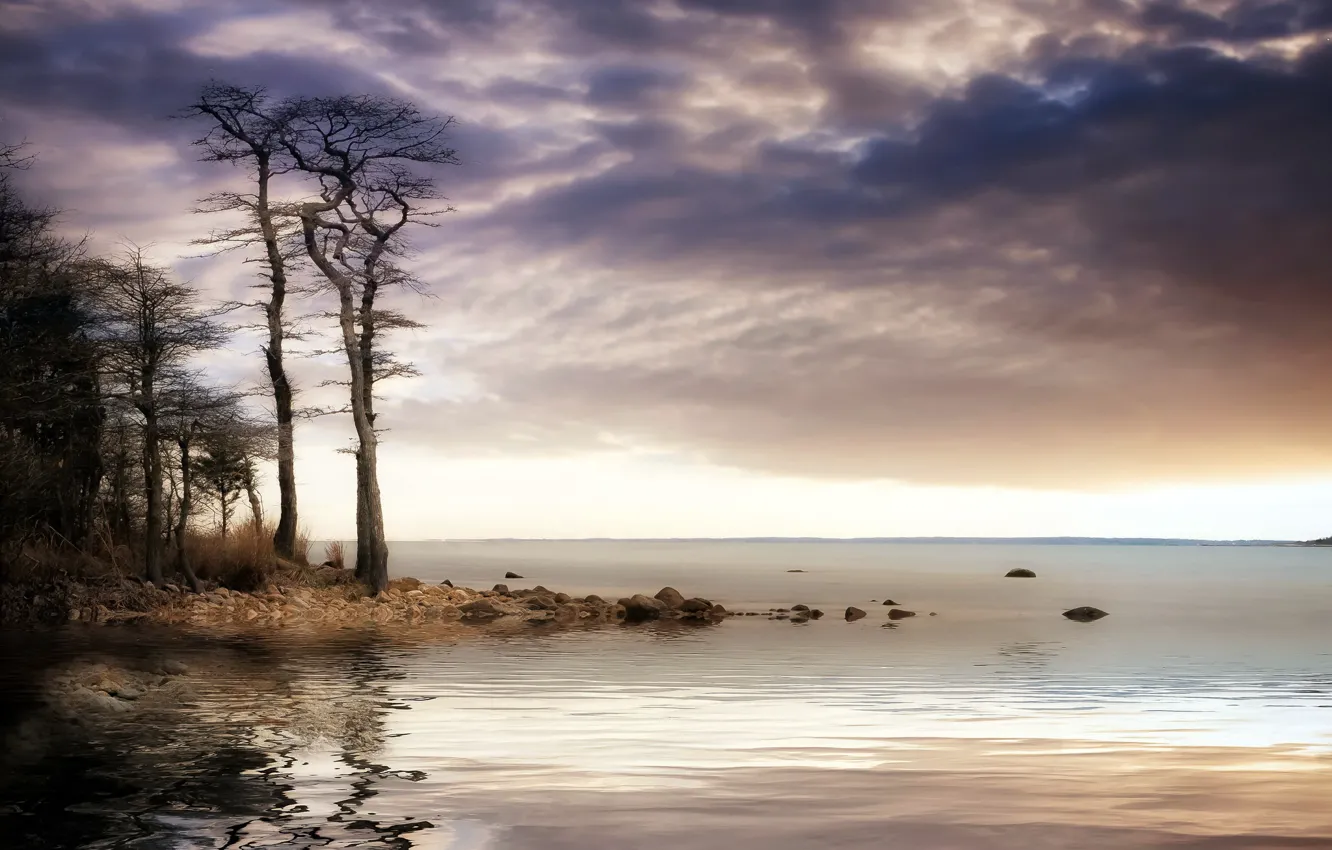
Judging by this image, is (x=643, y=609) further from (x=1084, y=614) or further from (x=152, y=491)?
(x=1084, y=614)

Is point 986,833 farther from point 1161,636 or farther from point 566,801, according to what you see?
point 1161,636

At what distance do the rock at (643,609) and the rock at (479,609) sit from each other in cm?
429

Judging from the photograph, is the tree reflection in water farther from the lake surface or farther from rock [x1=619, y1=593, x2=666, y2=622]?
rock [x1=619, y1=593, x2=666, y2=622]

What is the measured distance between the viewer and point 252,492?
4022 centimetres

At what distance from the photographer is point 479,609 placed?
120 feet

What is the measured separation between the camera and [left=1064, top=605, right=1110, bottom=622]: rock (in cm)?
4175

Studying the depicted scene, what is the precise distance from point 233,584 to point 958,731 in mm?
27723

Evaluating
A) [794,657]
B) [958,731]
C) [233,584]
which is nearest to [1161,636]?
[794,657]

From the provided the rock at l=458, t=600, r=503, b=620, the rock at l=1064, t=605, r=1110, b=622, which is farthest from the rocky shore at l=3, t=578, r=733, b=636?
the rock at l=1064, t=605, r=1110, b=622

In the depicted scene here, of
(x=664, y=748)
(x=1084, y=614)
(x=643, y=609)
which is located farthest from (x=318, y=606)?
(x=1084, y=614)

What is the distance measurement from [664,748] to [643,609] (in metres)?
25.1

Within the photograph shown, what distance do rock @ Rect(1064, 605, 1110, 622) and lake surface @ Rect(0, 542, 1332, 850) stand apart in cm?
1432

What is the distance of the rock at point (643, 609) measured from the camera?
3679 cm

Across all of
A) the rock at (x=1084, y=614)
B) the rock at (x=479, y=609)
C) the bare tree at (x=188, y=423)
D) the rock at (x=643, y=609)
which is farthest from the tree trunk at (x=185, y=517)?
the rock at (x=1084, y=614)
